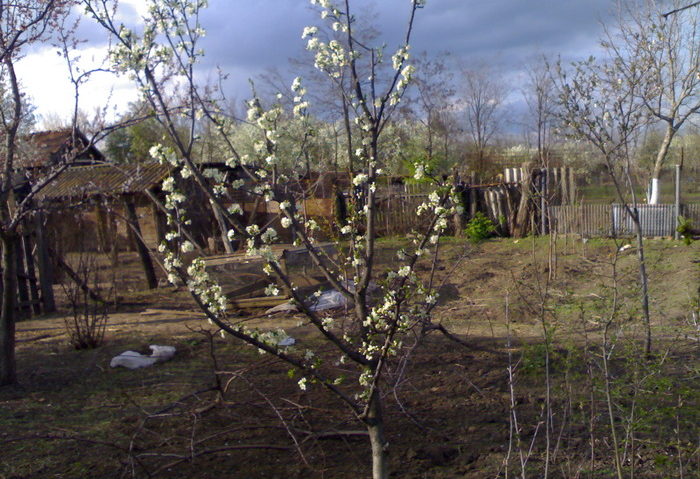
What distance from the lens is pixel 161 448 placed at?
4496 millimetres

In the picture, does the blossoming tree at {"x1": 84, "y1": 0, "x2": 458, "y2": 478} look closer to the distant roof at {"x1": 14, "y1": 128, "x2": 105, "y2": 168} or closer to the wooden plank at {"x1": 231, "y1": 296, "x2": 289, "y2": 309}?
the distant roof at {"x1": 14, "y1": 128, "x2": 105, "y2": 168}

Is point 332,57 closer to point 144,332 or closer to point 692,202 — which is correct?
point 144,332

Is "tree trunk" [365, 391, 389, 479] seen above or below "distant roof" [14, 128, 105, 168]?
below

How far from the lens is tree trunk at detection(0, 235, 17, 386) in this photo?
595 cm

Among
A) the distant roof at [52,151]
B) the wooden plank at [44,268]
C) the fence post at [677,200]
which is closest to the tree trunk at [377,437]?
the distant roof at [52,151]

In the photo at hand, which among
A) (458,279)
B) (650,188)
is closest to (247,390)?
(458,279)

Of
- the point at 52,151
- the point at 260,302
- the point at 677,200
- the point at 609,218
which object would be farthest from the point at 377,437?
the point at 52,151

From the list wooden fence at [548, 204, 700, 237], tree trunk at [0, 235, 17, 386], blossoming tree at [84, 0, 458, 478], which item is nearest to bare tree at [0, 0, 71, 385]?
tree trunk at [0, 235, 17, 386]

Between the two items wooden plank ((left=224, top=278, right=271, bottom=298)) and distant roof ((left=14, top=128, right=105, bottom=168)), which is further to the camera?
wooden plank ((left=224, top=278, right=271, bottom=298))

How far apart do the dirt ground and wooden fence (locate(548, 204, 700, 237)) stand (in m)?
6.28

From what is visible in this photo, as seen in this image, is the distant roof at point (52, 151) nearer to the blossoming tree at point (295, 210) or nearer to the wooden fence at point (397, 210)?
the blossoming tree at point (295, 210)

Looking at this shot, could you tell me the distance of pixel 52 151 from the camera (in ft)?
59.8

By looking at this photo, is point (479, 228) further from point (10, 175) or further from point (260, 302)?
point (10, 175)

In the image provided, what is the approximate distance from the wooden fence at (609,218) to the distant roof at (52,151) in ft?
34.0
